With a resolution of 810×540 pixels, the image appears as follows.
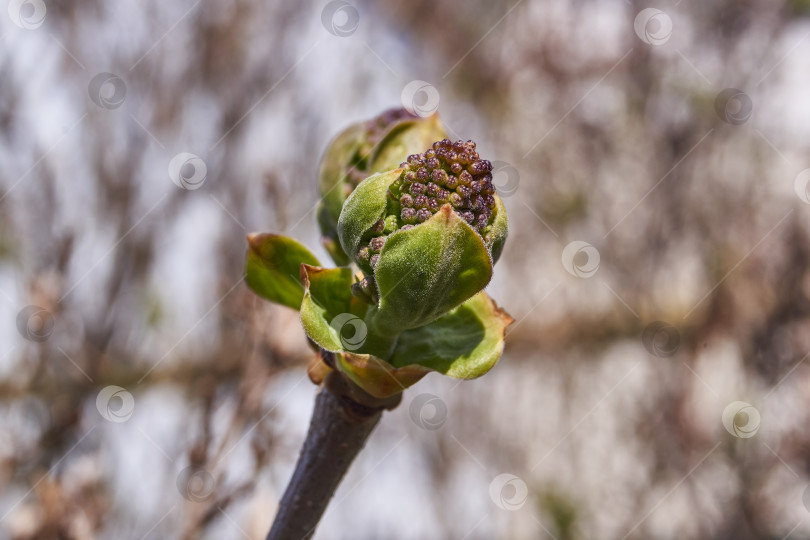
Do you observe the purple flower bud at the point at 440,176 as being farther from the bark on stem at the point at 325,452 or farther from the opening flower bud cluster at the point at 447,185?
the bark on stem at the point at 325,452

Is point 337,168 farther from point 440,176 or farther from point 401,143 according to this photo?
point 440,176

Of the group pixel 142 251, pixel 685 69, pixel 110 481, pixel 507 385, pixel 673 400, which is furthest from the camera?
pixel 507 385

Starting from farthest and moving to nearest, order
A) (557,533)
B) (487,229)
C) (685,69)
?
(685,69) < (557,533) < (487,229)

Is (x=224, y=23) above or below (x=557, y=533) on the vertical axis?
above

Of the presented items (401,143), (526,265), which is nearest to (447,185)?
(401,143)

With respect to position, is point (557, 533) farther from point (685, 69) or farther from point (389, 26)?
point (389, 26)

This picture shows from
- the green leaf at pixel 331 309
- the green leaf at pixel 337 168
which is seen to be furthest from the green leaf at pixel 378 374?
the green leaf at pixel 337 168

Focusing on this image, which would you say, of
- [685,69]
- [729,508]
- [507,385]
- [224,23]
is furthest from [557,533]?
[224,23]

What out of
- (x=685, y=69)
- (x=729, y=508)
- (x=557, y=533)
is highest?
(x=685, y=69)
